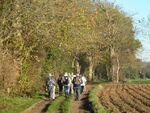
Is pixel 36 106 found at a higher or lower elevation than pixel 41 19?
lower

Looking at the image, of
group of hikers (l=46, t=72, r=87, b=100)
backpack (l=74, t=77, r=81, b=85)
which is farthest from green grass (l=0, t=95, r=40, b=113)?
backpack (l=74, t=77, r=81, b=85)

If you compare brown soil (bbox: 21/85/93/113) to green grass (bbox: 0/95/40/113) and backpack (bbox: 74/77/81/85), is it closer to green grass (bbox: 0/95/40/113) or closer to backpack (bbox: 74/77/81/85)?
green grass (bbox: 0/95/40/113)

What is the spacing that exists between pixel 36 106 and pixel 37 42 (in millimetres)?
7359

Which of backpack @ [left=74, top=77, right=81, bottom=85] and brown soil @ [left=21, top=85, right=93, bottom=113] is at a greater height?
backpack @ [left=74, top=77, right=81, bottom=85]

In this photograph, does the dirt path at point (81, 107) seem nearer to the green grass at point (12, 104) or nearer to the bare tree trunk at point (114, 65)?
the green grass at point (12, 104)

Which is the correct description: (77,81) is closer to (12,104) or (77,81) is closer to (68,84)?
(68,84)

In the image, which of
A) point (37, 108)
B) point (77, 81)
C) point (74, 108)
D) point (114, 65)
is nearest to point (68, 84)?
point (77, 81)

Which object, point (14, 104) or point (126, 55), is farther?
point (126, 55)

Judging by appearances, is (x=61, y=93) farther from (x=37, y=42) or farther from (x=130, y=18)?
(x=130, y=18)

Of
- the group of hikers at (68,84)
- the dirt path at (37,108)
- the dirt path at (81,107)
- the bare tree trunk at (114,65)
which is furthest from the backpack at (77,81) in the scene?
the bare tree trunk at (114,65)

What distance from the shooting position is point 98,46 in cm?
7712

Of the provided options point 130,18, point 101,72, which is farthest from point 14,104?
point 101,72

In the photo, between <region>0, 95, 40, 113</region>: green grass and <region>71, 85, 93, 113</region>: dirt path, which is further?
<region>0, 95, 40, 113</region>: green grass

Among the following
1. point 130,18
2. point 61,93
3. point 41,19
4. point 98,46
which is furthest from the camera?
point 130,18
